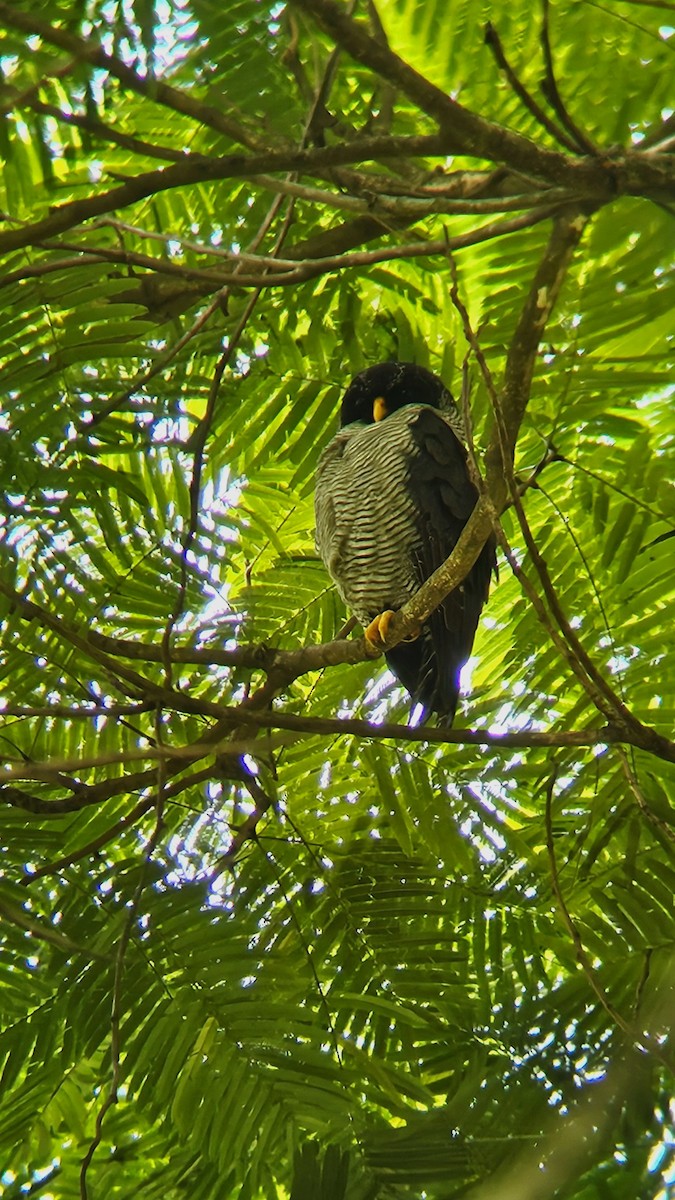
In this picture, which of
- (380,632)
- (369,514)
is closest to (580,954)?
(380,632)

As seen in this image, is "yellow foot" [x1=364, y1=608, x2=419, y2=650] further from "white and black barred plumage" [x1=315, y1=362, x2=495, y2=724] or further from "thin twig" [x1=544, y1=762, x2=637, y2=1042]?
"thin twig" [x1=544, y1=762, x2=637, y2=1042]

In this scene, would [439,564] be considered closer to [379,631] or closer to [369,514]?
[369,514]

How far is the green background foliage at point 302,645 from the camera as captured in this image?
8.07 feet

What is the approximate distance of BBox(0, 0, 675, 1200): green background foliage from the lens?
2461mm

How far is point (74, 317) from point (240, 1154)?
189 centimetres

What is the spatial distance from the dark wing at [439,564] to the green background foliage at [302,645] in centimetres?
14

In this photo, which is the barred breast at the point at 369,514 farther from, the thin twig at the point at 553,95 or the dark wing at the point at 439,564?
the thin twig at the point at 553,95

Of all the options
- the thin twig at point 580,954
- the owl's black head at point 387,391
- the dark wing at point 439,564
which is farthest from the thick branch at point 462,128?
the owl's black head at point 387,391

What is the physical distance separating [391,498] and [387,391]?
387 mm

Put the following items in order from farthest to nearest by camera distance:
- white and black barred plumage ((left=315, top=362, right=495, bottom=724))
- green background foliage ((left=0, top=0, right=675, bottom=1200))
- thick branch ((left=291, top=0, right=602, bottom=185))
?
white and black barred plumage ((left=315, top=362, right=495, bottom=724)), green background foliage ((left=0, top=0, right=675, bottom=1200)), thick branch ((left=291, top=0, right=602, bottom=185))

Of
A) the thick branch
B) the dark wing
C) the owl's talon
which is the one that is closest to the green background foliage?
the thick branch

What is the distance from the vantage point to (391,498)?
4723 mm

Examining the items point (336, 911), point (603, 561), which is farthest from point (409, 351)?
point (336, 911)

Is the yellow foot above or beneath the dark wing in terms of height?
beneath
